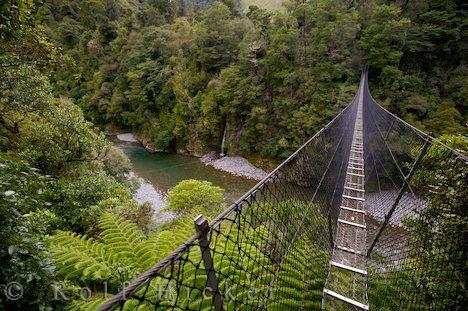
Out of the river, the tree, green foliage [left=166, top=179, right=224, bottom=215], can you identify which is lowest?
the river

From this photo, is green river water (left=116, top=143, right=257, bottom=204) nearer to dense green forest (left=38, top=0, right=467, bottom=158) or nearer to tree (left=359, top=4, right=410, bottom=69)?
dense green forest (left=38, top=0, right=467, bottom=158)

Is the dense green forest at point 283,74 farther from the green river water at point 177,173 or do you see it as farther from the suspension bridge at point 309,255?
the suspension bridge at point 309,255

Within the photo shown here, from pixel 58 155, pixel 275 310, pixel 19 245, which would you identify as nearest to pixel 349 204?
pixel 275 310

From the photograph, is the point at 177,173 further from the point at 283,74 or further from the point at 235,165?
the point at 283,74

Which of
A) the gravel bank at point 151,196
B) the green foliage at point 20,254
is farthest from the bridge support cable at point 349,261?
the gravel bank at point 151,196

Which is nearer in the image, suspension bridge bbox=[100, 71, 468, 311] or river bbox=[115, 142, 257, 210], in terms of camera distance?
suspension bridge bbox=[100, 71, 468, 311]

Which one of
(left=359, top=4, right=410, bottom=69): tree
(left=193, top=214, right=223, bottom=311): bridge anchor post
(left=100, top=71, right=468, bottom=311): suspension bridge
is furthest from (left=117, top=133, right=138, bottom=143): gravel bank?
(left=193, top=214, right=223, bottom=311): bridge anchor post
